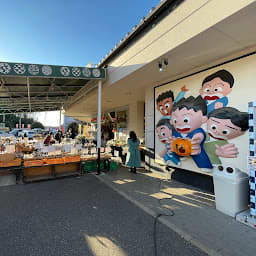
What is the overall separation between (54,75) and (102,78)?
174cm

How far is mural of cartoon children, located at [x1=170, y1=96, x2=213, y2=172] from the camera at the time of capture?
14.3 feet

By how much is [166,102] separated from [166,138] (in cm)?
123

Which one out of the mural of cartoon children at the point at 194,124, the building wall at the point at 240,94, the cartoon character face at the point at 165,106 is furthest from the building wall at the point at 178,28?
the mural of cartoon children at the point at 194,124

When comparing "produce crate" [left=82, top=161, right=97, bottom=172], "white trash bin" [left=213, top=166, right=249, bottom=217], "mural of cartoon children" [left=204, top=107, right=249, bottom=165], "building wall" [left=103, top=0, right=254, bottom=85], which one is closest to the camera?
"building wall" [left=103, top=0, right=254, bottom=85]

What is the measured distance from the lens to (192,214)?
3174mm

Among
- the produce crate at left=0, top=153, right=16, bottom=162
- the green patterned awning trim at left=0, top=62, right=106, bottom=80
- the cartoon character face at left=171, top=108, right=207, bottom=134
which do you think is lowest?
the produce crate at left=0, top=153, right=16, bottom=162

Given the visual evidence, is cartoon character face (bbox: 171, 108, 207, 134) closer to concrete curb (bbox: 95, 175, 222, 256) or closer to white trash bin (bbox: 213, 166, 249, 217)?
white trash bin (bbox: 213, 166, 249, 217)

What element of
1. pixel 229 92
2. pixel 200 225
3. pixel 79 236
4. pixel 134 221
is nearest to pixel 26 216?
pixel 79 236

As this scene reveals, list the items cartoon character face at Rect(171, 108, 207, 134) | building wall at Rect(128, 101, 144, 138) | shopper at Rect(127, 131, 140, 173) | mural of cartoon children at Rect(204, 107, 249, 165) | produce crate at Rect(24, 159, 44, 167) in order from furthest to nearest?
1. building wall at Rect(128, 101, 144, 138)
2. shopper at Rect(127, 131, 140, 173)
3. produce crate at Rect(24, 159, 44, 167)
4. cartoon character face at Rect(171, 108, 207, 134)
5. mural of cartoon children at Rect(204, 107, 249, 165)

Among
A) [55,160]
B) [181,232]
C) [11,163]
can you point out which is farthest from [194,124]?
[11,163]

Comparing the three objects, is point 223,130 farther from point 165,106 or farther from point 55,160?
point 55,160

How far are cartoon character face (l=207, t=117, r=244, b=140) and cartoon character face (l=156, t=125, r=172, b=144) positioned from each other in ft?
4.62

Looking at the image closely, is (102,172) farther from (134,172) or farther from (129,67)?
(129,67)

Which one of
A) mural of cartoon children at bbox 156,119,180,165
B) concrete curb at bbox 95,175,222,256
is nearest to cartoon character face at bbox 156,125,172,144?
mural of cartoon children at bbox 156,119,180,165
